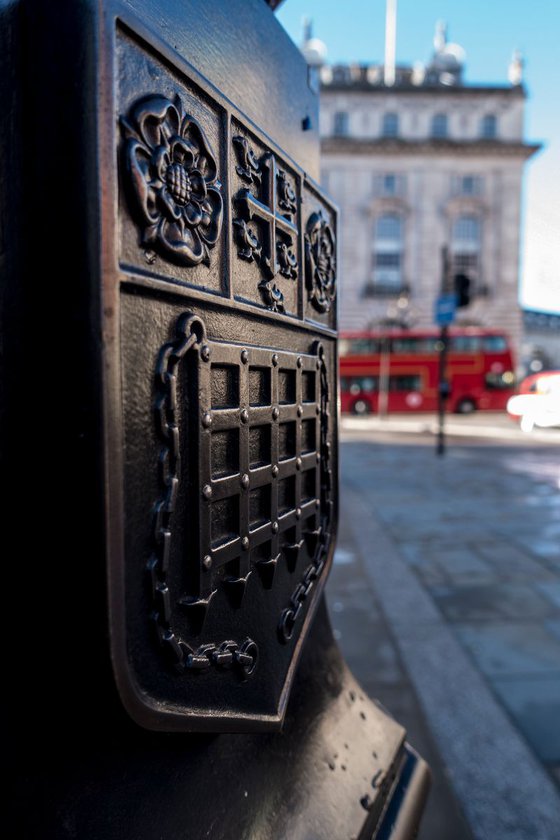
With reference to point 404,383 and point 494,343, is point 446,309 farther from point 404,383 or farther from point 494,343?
point 494,343

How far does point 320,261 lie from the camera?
1066 mm

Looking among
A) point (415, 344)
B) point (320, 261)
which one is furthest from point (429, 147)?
point (320, 261)

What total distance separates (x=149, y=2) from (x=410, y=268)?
28.5 metres

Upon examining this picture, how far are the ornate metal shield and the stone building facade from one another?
2670cm

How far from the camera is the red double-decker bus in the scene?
17.7 m

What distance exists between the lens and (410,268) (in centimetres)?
2762

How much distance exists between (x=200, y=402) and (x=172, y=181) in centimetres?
24

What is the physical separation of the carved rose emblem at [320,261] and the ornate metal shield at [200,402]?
5cm

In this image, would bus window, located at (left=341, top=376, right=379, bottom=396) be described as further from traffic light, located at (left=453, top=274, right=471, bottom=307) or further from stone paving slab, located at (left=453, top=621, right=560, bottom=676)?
stone paving slab, located at (left=453, top=621, right=560, bottom=676)

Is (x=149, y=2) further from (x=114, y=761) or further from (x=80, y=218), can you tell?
(x=114, y=761)

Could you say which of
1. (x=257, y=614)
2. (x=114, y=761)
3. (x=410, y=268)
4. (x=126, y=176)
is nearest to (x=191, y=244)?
(x=126, y=176)

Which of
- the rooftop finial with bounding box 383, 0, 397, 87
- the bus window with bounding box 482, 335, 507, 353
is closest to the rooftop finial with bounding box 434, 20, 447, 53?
the rooftop finial with bounding box 383, 0, 397, 87

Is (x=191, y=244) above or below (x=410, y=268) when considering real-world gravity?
below

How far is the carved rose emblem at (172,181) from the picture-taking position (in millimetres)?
578
